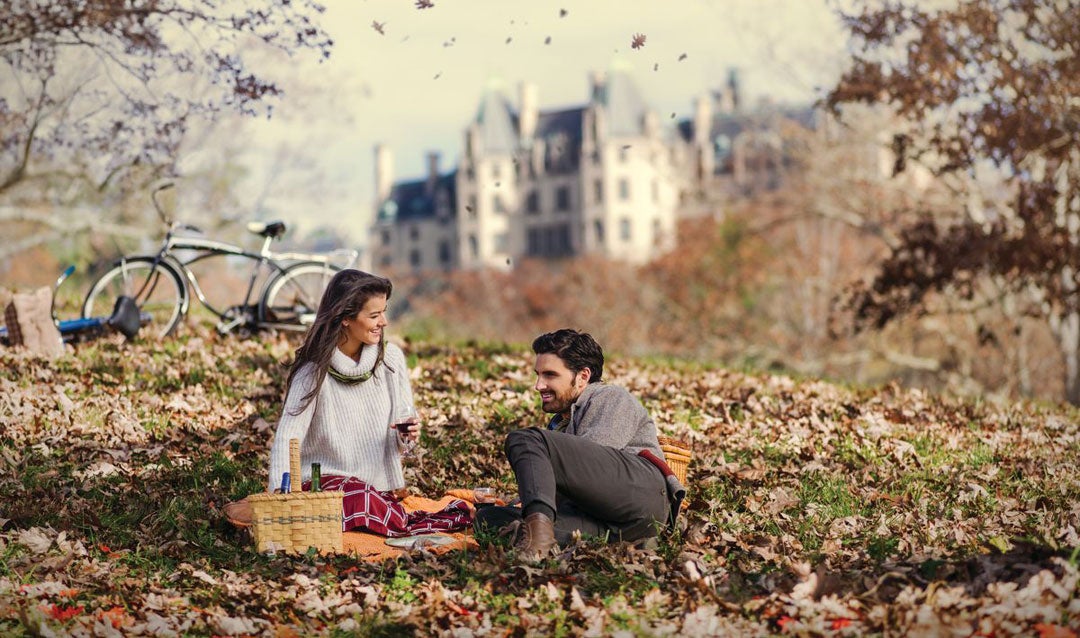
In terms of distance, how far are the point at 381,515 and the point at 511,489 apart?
5.78 feet

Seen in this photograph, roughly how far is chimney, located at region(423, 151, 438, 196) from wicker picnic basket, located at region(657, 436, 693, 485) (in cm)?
10518

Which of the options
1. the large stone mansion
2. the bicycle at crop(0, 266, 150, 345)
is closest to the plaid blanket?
the bicycle at crop(0, 266, 150, 345)

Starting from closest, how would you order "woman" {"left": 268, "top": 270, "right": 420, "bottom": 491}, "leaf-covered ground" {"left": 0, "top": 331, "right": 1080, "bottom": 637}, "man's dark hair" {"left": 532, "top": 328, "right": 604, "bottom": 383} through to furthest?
"leaf-covered ground" {"left": 0, "top": 331, "right": 1080, "bottom": 637} < "man's dark hair" {"left": 532, "top": 328, "right": 604, "bottom": 383} < "woman" {"left": 268, "top": 270, "right": 420, "bottom": 491}

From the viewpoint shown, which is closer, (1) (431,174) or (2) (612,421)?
(2) (612,421)

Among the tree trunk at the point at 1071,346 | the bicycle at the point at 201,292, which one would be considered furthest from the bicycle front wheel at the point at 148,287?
the tree trunk at the point at 1071,346

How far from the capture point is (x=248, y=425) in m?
10.6

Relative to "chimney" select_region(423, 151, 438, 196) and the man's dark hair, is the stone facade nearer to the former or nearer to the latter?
"chimney" select_region(423, 151, 438, 196)

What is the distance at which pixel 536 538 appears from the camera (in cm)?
665

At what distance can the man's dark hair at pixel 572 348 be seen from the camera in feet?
23.7

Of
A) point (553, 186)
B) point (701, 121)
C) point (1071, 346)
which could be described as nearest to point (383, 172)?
Answer: point (553, 186)

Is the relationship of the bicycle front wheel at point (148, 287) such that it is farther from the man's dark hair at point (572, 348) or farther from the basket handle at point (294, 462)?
the man's dark hair at point (572, 348)

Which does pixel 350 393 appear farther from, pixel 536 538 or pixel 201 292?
pixel 201 292

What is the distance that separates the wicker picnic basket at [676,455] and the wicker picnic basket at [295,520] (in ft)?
6.97

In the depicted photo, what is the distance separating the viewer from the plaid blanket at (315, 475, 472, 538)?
25.3ft
